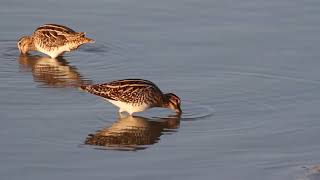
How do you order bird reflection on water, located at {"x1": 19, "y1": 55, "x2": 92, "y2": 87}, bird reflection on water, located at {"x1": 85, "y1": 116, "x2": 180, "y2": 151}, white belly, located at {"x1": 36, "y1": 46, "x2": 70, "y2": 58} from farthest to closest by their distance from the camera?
white belly, located at {"x1": 36, "y1": 46, "x2": 70, "y2": 58}
bird reflection on water, located at {"x1": 19, "y1": 55, "x2": 92, "y2": 87}
bird reflection on water, located at {"x1": 85, "y1": 116, "x2": 180, "y2": 151}

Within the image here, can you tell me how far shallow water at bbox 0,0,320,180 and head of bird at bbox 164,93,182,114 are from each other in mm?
140

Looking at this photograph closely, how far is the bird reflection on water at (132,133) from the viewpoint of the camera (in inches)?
490

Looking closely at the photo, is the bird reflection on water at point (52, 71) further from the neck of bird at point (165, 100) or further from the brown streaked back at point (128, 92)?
the neck of bird at point (165, 100)

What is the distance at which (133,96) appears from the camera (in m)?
13.9

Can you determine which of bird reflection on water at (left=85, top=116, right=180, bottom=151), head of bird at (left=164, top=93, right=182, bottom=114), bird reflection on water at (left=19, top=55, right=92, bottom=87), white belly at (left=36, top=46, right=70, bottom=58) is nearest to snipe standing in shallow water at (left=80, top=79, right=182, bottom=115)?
head of bird at (left=164, top=93, right=182, bottom=114)

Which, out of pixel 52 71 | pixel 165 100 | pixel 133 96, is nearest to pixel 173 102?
pixel 165 100

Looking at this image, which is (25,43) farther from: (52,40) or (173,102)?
(173,102)

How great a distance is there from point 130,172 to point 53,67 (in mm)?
6293

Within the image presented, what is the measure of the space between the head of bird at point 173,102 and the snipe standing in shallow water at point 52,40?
3773mm

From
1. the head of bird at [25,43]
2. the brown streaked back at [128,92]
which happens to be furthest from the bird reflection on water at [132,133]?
the head of bird at [25,43]

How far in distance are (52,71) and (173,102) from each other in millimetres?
3596

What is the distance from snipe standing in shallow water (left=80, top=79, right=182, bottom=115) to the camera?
13875 mm

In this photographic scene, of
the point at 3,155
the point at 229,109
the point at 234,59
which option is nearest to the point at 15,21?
the point at 234,59

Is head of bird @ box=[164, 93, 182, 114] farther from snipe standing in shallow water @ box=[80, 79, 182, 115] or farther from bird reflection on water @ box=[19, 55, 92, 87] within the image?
bird reflection on water @ box=[19, 55, 92, 87]
